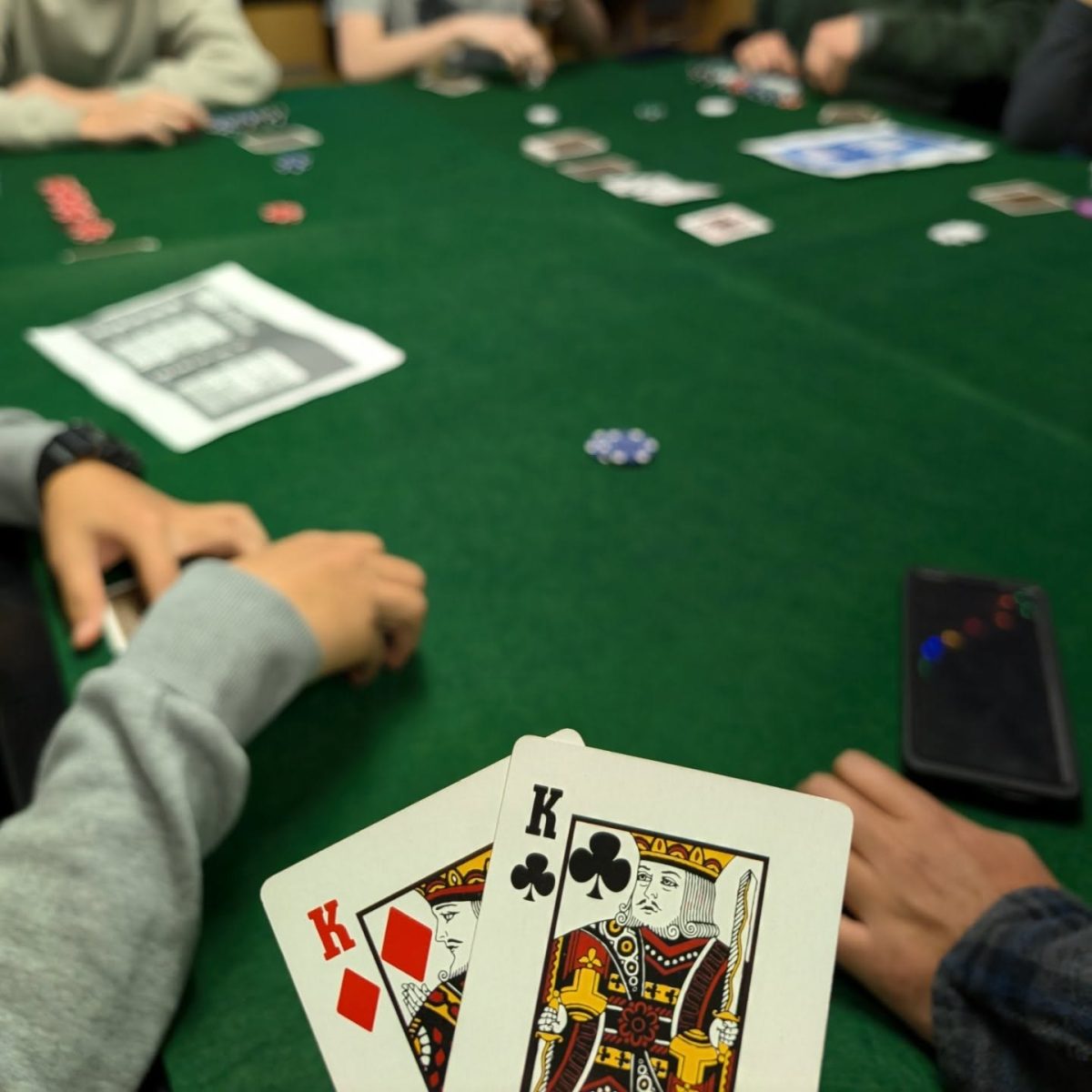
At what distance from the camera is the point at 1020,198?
1.65 m

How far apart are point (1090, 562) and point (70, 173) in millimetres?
1721

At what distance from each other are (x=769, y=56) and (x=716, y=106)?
416 millimetres

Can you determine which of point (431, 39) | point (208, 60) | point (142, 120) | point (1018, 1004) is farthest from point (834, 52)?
point (1018, 1004)

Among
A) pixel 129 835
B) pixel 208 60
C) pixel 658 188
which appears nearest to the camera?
pixel 129 835

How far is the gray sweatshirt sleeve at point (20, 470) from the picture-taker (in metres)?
0.86

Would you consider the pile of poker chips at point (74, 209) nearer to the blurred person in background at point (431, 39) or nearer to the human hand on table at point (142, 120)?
the human hand on table at point (142, 120)

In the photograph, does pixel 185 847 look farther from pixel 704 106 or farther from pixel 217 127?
pixel 704 106

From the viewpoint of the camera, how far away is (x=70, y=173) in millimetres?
1683

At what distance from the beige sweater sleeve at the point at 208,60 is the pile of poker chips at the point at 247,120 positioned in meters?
0.06

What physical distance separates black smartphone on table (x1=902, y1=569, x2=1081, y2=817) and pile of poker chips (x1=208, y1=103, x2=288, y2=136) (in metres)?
1.68

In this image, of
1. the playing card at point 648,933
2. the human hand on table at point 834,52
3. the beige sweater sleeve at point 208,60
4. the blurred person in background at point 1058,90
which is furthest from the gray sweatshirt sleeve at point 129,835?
the human hand on table at point 834,52

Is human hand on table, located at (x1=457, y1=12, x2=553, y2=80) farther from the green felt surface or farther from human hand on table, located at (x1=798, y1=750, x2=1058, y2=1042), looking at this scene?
human hand on table, located at (x1=798, y1=750, x2=1058, y2=1042)

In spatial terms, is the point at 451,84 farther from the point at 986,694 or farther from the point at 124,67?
the point at 986,694

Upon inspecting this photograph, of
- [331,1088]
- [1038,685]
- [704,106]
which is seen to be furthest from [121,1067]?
[704,106]
